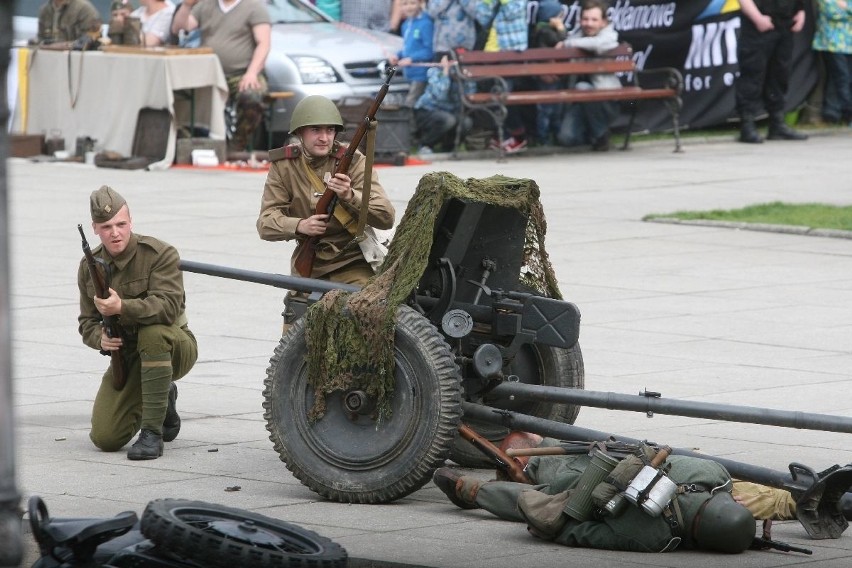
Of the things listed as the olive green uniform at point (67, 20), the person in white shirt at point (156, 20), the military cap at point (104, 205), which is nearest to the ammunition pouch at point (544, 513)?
the military cap at point (104, 205)

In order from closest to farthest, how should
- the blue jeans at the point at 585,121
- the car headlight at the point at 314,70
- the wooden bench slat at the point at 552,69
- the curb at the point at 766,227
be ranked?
the curb at the point at 766,227 < the car headlight at the point at 314,70 < the wooden bench slat at the point at 552,69 < the blue jeans at the point at 585,121

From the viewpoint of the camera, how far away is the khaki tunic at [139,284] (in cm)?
755

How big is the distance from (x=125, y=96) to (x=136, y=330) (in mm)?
11377

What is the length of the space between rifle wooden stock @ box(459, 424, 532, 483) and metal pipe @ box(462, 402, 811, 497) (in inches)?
4.0

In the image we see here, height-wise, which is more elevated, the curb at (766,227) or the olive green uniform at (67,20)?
the olive green uniform at (67,20)

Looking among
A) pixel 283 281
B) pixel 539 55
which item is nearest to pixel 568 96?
pixel 539 55

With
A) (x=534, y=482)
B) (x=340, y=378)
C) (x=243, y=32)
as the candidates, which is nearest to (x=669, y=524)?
(x=534, y=482)

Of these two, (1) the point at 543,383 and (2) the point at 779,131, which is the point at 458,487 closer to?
(1) the point at 543,383

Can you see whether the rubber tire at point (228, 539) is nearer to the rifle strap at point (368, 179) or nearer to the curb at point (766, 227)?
the rifle strap at point (368, 179)

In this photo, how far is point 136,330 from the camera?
7.59m

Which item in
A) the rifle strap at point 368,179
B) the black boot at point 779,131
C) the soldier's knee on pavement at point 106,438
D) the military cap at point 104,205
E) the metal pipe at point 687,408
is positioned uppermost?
the rifle strap at point 368,179

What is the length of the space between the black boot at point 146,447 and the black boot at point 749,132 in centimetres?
1509

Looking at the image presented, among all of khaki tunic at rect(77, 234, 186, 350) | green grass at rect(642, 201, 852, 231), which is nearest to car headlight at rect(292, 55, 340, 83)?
green grass at rect(642, 201, 852, 231)

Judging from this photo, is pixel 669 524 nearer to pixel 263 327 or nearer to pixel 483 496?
pixel 483 496
